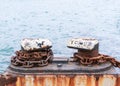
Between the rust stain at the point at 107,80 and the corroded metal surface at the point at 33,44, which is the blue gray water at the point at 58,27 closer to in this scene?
the corroded metal surface at the point at 33,44

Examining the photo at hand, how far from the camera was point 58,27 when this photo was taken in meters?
38.0

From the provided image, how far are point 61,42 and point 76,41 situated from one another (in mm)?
22516

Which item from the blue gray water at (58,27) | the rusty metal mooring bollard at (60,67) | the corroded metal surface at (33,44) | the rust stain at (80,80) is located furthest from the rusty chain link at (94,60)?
the blue gray water at (58,27)

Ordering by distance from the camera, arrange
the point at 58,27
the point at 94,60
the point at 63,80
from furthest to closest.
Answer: the point at 58,27, the point at 94,60, the point at 63,80

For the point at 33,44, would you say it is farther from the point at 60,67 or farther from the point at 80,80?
the point at 80,80

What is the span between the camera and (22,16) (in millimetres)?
46594

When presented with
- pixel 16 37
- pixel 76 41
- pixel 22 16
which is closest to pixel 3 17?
pixel 22 16

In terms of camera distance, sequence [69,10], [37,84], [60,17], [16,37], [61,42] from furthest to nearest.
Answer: [69,10] < [60,17] < [16,37] < [61,42] < [37,84]

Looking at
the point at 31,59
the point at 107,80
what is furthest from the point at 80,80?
the point at 31,59

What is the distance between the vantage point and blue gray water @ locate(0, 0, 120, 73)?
26781 millimetres

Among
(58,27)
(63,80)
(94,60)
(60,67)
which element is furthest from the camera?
(58,27)

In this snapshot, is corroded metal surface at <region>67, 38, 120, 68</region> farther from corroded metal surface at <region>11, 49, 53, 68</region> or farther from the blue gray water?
the blue gray water

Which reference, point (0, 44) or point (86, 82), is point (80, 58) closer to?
point (86, 82)

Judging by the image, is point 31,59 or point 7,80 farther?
point 31,59
